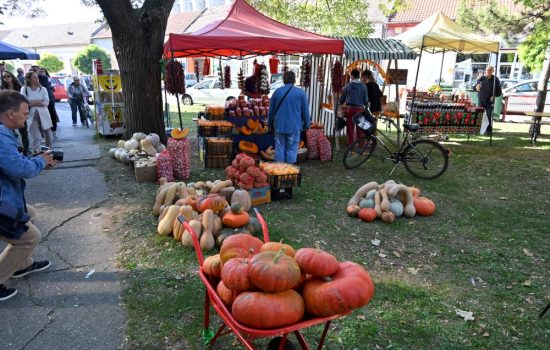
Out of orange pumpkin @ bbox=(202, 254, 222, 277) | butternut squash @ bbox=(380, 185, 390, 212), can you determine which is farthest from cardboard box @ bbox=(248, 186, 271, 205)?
orange pumpkin @ bbox=(202, 254, 222, 277)

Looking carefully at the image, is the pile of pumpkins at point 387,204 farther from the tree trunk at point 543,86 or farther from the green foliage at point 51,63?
the green foliage at point 51,63

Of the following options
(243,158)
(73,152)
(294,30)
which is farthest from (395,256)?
(73,152)

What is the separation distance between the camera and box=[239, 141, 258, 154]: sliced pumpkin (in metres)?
8.26

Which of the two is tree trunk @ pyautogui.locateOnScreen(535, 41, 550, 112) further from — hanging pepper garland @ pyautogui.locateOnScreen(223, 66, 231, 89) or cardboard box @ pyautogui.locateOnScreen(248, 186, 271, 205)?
cardboard box @ pyautogui.locateOnScreen(248, 186, 271, 205)

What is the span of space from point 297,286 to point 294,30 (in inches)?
305

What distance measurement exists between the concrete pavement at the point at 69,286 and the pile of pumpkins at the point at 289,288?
4.82 feet

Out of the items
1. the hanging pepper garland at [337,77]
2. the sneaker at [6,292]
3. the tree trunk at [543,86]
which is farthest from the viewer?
the tree trunk at [543,86]

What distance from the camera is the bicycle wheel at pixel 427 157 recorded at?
7.20 m

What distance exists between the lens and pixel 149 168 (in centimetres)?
682

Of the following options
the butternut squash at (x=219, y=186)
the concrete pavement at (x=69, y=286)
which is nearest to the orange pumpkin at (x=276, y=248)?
the concrete pavement at (x=69, y=286)

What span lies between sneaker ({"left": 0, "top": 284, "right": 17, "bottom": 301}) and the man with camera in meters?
0.19

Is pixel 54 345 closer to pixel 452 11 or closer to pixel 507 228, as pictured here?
pixel 507 228

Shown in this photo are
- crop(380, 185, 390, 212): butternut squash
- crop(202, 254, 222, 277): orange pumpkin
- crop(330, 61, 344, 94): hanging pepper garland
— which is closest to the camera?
crop(202, 254, 222, 277): orange pumpkin

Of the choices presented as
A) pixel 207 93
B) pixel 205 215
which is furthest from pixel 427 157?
pixel 207 93
